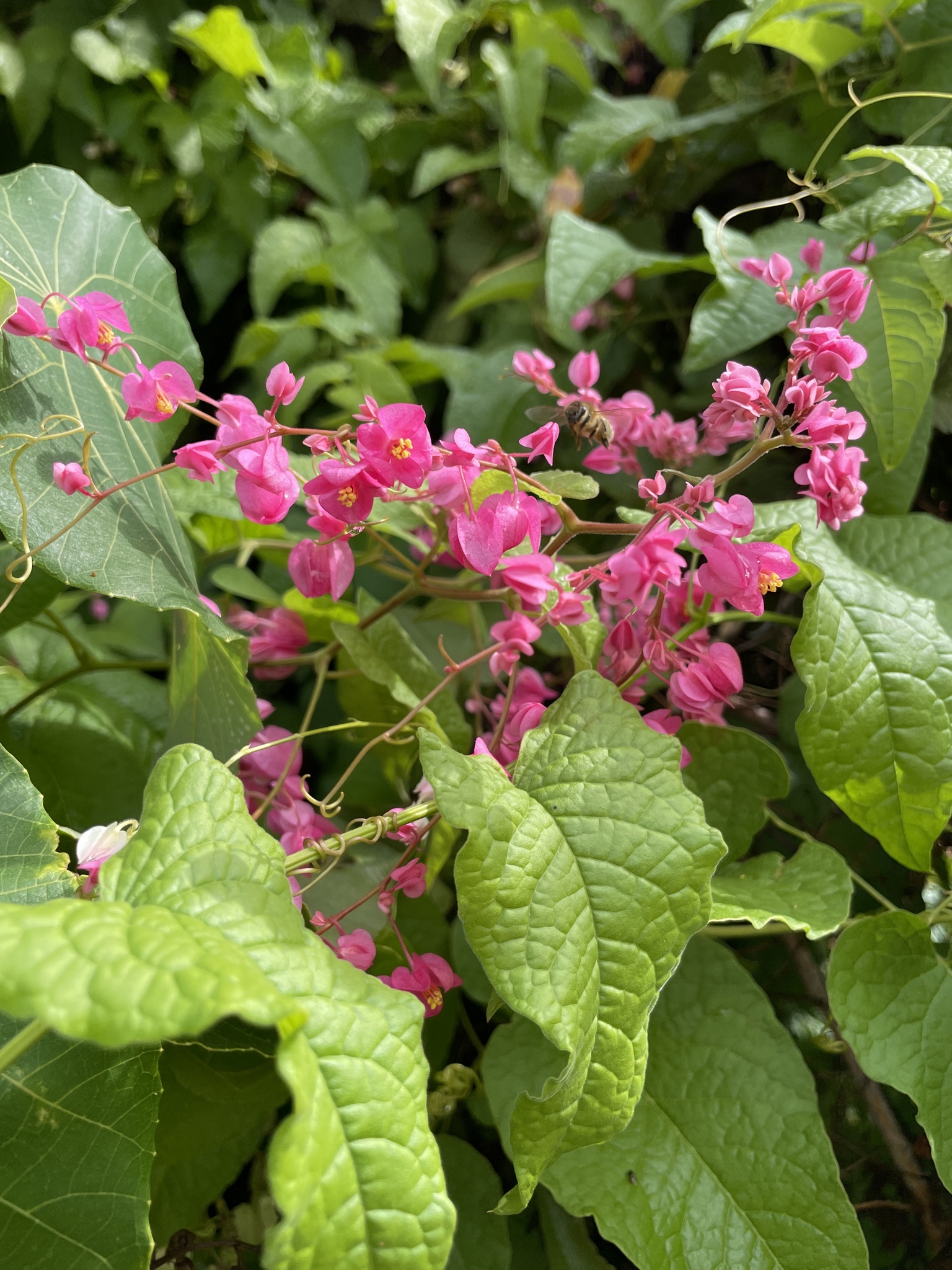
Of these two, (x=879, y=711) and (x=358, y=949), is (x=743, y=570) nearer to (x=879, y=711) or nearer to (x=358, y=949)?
(x=879, y=711)

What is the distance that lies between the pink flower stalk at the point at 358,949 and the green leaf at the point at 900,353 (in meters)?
0.54

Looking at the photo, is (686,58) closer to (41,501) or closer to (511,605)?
(511,605)

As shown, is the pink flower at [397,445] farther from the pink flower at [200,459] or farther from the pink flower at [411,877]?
the pink flower at [411,877]

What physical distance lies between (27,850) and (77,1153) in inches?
6.6

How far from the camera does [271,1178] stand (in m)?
0.33

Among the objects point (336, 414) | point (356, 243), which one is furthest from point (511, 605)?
point (356, 243)

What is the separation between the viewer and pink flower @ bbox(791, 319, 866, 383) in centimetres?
54

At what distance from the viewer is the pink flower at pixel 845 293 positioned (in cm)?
60

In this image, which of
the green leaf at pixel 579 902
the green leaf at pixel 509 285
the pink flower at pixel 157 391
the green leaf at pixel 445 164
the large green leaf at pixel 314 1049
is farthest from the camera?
the green leaf at pixel 445 164

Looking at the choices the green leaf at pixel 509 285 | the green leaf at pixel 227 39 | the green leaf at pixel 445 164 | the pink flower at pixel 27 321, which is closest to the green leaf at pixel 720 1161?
the pink flower at pixel 27 321

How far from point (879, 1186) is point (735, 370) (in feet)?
2.18

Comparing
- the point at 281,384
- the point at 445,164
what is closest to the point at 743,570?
the point at 281,384

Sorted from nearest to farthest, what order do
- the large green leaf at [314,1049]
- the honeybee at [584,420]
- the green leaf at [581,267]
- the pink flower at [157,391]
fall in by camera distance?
the large green leaf at [314,1049] → the pink flower at [157,391] → the honeybee at [584,420] → the green leaf at [581,267]

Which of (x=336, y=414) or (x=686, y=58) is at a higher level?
(x=686, y=58)
